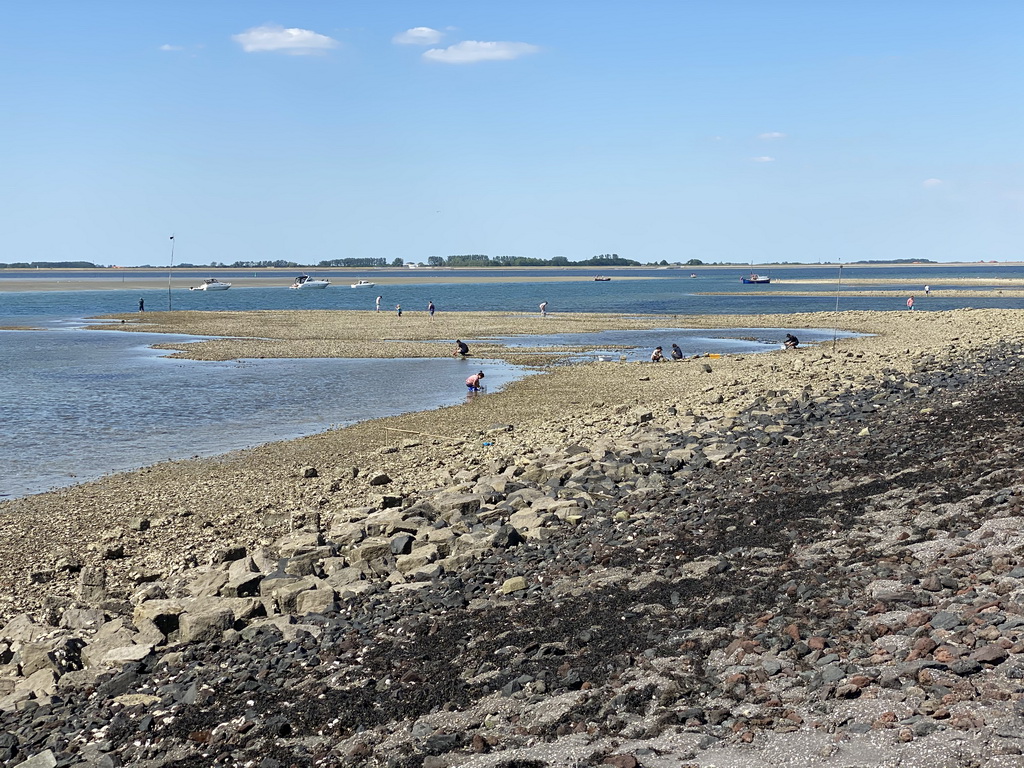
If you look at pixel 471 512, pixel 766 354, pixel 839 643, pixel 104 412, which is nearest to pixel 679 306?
pixel 766 354

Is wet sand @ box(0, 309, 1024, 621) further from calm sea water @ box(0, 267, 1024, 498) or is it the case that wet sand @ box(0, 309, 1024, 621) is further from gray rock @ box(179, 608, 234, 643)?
gray rock @ box(179, 608, 234, 643)

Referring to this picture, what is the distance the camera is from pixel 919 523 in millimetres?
12109

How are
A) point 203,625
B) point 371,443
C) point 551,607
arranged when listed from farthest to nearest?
point 371,443 → point 203,625 → point 551,607

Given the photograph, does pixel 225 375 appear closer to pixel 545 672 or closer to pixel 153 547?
pixel 153 547

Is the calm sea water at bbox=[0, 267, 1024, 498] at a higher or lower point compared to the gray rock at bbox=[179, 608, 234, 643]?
higher

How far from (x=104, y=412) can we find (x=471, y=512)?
61.5ft

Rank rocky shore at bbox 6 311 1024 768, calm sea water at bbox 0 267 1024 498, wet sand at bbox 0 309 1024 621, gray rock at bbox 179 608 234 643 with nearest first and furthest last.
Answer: rocky shore at bbox 6 311 1024 768 → gray rock at bbox 179 608 234 643 → wet sand at bbox 0 309 1024 621 → calm sea water at bbox 0 267 1024 498

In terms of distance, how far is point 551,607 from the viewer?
11.1 meters

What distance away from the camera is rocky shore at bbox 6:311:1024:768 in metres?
7.95

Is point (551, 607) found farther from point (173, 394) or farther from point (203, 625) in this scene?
point (173, 394)

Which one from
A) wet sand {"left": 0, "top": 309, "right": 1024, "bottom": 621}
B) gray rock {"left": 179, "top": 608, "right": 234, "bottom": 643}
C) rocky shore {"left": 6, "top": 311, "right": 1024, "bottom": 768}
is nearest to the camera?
rocky shore {"left": 6, "top": 311, "right": 1024, "bottom": 768}

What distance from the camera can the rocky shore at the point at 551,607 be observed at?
795 centimetres

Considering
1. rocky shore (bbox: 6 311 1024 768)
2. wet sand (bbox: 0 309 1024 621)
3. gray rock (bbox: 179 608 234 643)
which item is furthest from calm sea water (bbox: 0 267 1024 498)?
gray rock (bbox: 179 608 234 643)

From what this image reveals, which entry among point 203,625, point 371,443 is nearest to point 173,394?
point 371,443
